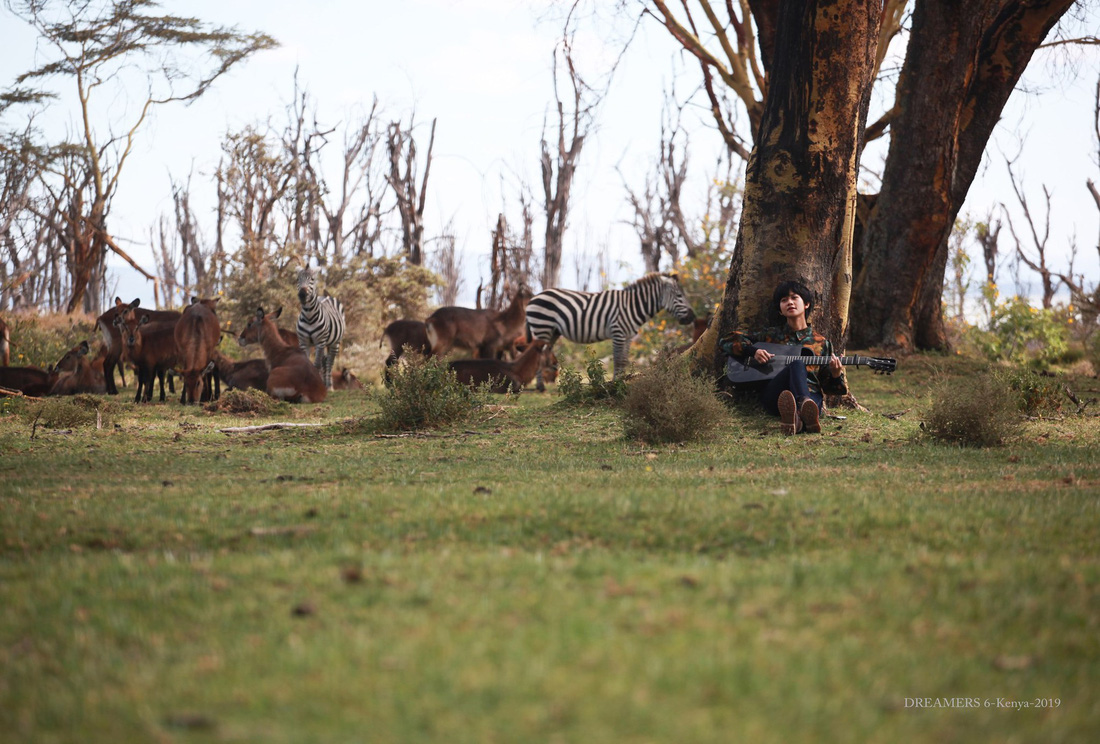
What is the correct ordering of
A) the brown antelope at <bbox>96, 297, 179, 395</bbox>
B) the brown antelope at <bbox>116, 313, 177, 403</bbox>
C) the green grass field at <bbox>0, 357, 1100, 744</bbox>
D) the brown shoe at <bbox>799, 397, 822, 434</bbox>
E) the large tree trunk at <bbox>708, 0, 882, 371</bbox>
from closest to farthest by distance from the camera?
the green grass field at <bbox>0, 357, 1100, 744</bbox>, the brown shoe at <bbox>799, 397, 822, 434</bbox>, the large tree trunk at <bbox>708, 0, 882, 371</bbox>, the brown antelope at <bbox>116, 313, 177, 403</bbox>, the brown antelope at <bbox>96, 297, 179, 395</bbox>

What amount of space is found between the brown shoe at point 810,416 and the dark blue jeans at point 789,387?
0.38ft

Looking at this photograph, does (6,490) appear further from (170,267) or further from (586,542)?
(170,267)

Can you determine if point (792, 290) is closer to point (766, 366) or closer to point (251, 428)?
point (766, 366)

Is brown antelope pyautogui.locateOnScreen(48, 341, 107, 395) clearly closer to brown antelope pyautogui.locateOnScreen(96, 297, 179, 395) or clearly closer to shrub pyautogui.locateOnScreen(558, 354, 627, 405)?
brown antelope pyautogui.locateOnScreen(96, 297, 179, 395)

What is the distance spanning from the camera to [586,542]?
168 inches

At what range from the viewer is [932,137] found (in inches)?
610

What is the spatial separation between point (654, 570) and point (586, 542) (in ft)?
2.26

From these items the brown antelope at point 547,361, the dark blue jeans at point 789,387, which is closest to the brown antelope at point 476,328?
the brown antelope at point 547,361

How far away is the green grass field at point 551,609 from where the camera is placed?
240cm

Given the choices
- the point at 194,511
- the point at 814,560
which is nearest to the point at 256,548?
the point at 194,511

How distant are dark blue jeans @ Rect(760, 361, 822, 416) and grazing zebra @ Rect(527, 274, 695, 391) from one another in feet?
26.7

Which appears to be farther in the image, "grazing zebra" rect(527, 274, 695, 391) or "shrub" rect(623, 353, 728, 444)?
"grazing zebra" rect(527, 274, 695, 391)

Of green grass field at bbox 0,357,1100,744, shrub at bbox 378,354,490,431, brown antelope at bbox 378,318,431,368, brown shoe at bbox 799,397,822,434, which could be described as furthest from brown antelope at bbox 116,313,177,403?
brown shoe at bbox 799,397,822,434

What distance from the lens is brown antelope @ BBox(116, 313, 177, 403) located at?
14289mm
